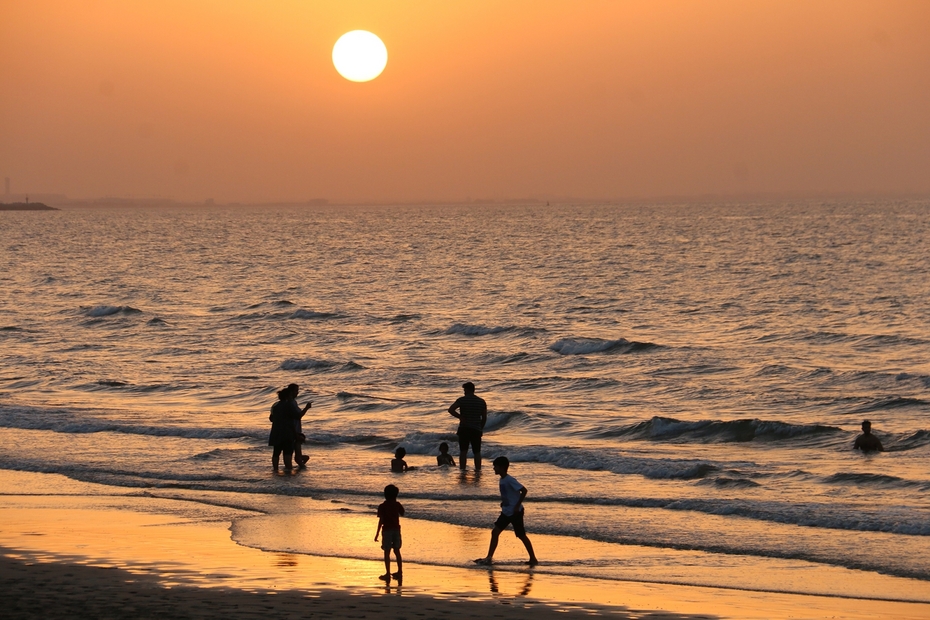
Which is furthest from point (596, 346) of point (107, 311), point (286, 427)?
point (107, 311)

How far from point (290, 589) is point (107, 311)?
4634cm

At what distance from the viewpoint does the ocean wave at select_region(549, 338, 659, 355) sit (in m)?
38.7

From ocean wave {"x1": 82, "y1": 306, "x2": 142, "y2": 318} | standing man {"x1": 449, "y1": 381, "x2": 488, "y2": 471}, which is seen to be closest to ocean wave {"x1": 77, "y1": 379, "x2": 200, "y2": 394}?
standing man {"x1": 449, "y1": 381, "x2": 488, "y2": 471}

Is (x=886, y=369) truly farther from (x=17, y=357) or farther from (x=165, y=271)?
(x=165, y=271)

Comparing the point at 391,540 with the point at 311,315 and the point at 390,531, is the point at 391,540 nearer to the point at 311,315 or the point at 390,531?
the point at 390,531

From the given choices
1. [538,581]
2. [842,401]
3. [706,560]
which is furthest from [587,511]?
[842,401]

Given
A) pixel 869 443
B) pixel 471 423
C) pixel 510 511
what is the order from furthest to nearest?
pixel 869 443 → pixel 471 423 → pixel 510 511

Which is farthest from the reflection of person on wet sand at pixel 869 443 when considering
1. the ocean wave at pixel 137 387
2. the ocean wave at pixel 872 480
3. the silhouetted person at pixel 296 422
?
the ocean wave at pixel 137 387

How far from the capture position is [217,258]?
10512 centimetres

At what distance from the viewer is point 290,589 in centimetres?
1131

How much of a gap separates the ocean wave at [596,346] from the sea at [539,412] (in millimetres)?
152

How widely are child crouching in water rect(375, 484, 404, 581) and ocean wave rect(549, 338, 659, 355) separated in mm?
26395

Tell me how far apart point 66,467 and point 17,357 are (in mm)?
20736

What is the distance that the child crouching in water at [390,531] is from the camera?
1207 cm
